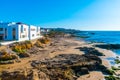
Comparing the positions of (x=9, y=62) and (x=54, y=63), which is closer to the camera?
(x=54, y=63)

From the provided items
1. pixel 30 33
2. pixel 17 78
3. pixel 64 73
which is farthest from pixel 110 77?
pixel 30 33

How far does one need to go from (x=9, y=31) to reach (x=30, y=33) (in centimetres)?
1641

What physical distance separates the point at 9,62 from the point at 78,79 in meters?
13.2

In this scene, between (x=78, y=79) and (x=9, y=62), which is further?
(x=9, y=62)

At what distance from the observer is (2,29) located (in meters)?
68.1

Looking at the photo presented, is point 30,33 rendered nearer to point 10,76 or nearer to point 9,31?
point 9,31

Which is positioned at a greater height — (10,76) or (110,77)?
(10,76)

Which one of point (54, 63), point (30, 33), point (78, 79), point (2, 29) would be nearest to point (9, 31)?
point (2, 29)

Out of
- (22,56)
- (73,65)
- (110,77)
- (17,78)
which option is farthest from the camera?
(22,56)

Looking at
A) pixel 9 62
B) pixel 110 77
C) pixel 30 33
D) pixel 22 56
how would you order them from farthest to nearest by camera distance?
pixel 30 33 → pixel 22 56 → pixel 9 62 → pixel 110 77

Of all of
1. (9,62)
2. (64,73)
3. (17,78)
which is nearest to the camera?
(17,78)

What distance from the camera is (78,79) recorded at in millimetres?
28391

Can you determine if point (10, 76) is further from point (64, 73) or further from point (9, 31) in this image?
point (9, 31)

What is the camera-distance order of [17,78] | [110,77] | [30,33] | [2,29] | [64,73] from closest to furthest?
[17,78] < [64,73] < [110,77] < [2,29] < [30,33]
